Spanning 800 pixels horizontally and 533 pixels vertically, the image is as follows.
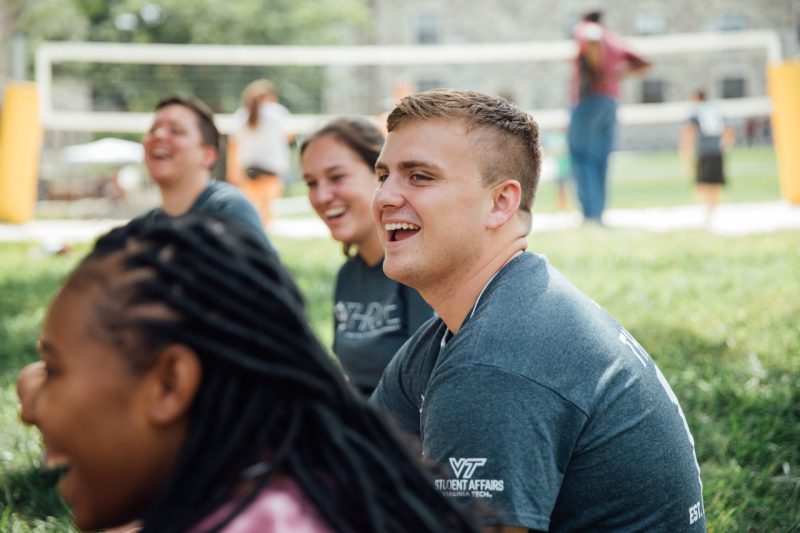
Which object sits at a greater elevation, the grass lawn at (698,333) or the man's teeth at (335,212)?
the man's teeth at (335,212)

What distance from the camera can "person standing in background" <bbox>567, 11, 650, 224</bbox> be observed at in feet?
32.8

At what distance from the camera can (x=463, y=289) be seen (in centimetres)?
243

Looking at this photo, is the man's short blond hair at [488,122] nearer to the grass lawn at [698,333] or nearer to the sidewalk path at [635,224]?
the grass lawn at [698,333]

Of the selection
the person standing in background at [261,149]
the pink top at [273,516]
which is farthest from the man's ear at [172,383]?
the person standing in background at [261,149]

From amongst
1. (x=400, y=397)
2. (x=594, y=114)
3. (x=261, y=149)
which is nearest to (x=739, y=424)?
(x=400, y=397)

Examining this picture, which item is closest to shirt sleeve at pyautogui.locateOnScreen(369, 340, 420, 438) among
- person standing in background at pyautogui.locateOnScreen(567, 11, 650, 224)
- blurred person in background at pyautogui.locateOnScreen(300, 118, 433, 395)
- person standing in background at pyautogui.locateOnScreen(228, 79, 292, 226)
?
blurred person in background at pyautogui.locateOnScreen(300, 118, 433, 395)

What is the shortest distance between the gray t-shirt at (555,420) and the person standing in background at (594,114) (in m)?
8.03

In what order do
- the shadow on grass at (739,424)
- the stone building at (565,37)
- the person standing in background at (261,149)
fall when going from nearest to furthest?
the shadow on grass at (739,424) < the person standing in background at (261,149) < the stone building at (565,37)

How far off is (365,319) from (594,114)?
266 inches

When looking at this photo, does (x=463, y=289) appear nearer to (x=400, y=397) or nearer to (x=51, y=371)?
(x=400, y=397)

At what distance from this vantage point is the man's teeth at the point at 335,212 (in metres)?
4.21

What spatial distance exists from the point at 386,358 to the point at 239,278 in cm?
246

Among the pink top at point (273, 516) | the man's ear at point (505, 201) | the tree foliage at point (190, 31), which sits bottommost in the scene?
the pink top at point (273, 516)

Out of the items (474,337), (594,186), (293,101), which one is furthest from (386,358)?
(293,101)
